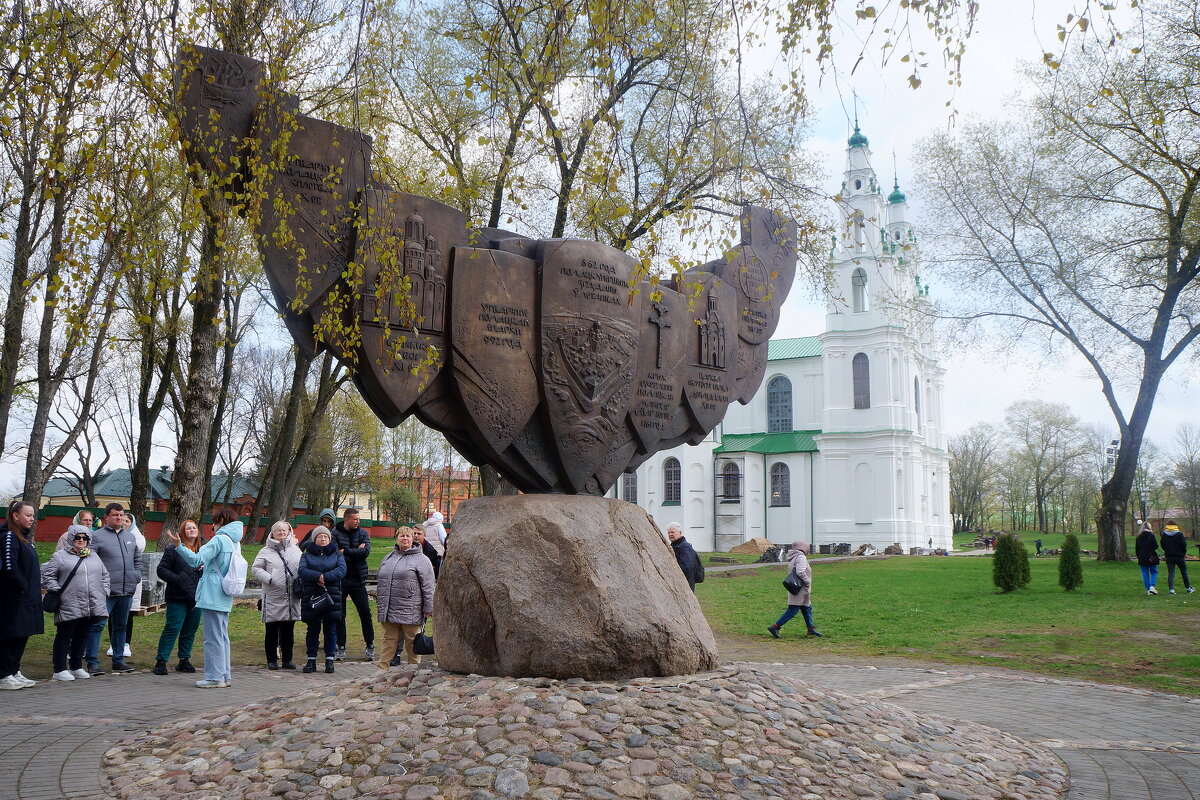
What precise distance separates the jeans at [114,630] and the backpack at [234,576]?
55.0 inches

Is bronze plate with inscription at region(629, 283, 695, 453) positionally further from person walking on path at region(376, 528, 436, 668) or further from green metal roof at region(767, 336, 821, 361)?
green metal roof at region(767, 336, 821, 361)

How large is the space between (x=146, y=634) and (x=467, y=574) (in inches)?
327

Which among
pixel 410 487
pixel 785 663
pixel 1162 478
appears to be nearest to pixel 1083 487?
pixel 1162 478

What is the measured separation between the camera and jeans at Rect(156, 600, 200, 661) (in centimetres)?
945

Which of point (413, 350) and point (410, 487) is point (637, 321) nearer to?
point (413, 350)

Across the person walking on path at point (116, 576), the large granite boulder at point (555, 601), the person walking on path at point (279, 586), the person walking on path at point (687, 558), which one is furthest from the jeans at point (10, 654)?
the person walking on path at point (687, 558)

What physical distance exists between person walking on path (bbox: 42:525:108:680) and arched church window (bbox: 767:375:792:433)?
140ft

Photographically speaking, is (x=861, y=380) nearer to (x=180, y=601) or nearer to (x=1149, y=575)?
(x=1149, y=575)

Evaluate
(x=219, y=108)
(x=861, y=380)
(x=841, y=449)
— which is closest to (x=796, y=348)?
(x=861, y=380)

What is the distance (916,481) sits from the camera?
4416 centimetres

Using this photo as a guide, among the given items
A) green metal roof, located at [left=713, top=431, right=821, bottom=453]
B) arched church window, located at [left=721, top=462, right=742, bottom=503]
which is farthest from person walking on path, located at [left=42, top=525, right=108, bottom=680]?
arched church window, located at [left=721, top=462, right=742, bottom=503]

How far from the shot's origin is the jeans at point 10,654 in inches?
319

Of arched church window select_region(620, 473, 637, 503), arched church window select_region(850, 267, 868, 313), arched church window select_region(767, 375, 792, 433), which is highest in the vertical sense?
arched church window select_region(850, 267, 868, 313)

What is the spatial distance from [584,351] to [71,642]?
660 centimetres
